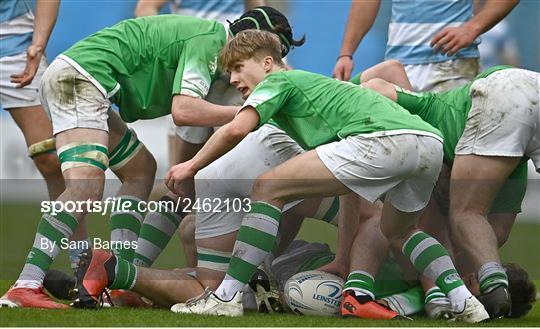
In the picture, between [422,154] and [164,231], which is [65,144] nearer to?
[164,231]

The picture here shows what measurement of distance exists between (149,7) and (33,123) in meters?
0.81

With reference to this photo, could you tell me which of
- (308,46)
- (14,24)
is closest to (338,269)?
(308,46)

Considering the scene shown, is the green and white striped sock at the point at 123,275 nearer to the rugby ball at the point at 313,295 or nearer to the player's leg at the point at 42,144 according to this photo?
the rugby ball at the point at 313,295

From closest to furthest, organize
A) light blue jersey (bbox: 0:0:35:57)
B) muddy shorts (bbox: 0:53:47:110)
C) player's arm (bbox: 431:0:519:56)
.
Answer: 1. player's arm (bbox: 431:0:519:56)
2. muddy shorts (bbox: 0:53:47:110)
3. light blue jersey (bbox: 0:0:35:57)

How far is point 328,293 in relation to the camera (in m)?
5.28

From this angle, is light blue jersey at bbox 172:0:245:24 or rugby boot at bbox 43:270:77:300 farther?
light blue jersey at bbox 172:0:245:24

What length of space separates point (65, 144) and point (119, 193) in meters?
0.43

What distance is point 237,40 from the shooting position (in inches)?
208

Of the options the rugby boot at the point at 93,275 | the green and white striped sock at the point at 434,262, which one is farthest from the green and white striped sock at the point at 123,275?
the green and white striped sock at the point at 434,262

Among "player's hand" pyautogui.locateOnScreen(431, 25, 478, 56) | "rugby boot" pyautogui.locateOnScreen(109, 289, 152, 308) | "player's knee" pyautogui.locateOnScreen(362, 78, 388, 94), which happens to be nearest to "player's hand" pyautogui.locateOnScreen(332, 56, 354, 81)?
"player's hand" pyautogui.locateOnScreen(431, 25, 478, 56)

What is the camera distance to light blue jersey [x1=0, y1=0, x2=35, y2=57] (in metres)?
6.70

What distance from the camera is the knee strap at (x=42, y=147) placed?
6402 millimetres

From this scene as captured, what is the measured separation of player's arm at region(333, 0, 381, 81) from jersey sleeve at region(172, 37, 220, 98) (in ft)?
3.08

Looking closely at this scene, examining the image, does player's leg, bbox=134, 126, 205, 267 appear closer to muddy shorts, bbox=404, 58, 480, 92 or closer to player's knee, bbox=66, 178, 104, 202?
player's knee, bbox=66, 178, 104, 202
